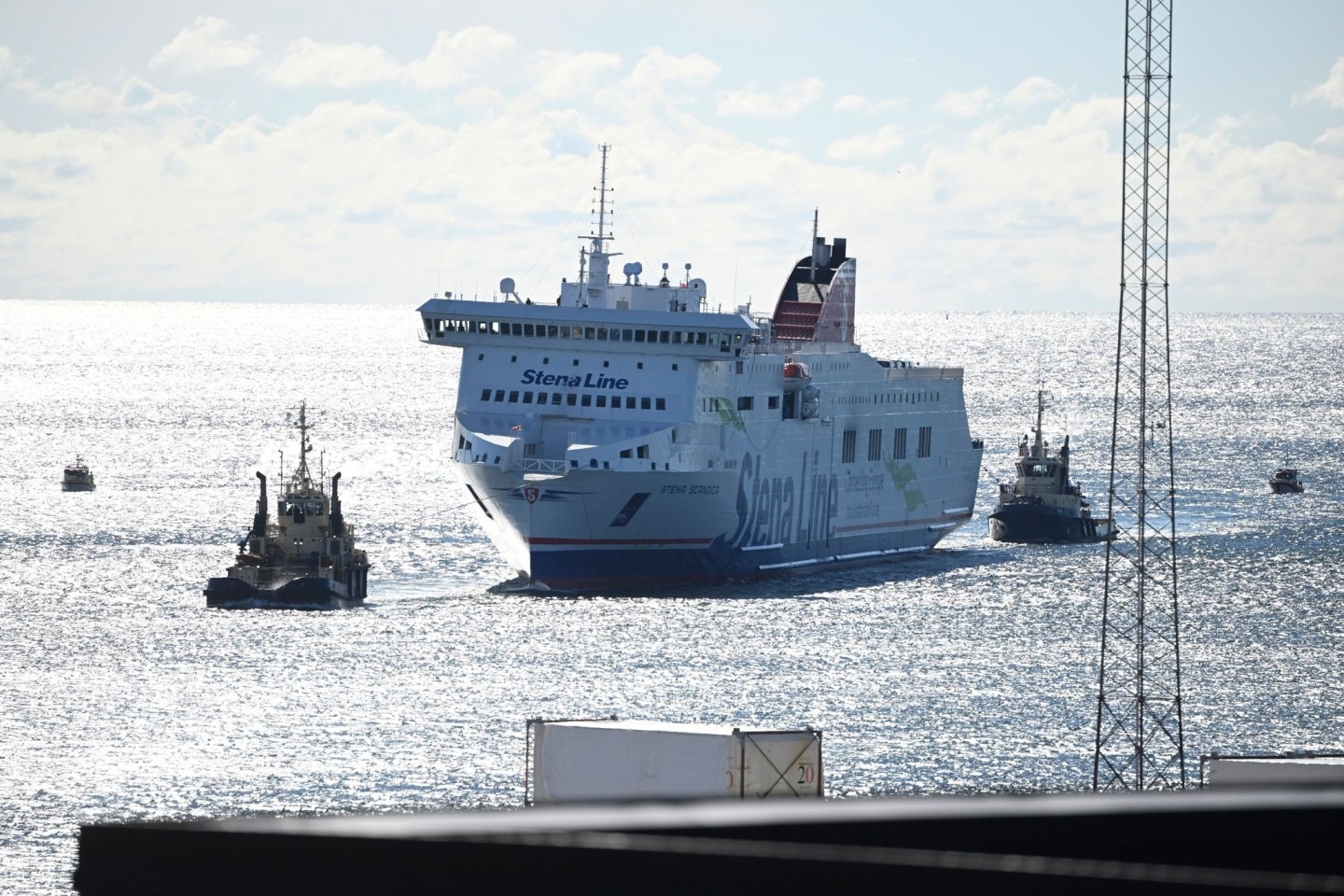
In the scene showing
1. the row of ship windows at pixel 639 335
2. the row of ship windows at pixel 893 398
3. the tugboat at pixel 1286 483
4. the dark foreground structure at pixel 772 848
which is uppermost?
the row of ship windows at pixel 639 335

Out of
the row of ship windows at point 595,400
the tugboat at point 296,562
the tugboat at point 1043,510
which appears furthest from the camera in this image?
the tugboat at point 1043,510

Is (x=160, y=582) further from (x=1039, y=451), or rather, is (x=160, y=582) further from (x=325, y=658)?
(x=1039, y=451)

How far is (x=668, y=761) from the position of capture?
3033 cm

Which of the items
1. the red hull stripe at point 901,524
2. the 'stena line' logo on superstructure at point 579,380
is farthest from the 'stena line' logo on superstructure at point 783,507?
the 'stena line' logo on superstructure at point 579,380

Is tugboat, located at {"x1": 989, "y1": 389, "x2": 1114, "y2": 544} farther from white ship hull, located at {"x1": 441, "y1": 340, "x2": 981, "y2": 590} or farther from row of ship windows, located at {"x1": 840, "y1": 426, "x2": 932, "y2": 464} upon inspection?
white ship hull, located at {"x1": 441, "y1": 340, "x2": 981, "y2": 590}

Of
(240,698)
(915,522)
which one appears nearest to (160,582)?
(240,698)

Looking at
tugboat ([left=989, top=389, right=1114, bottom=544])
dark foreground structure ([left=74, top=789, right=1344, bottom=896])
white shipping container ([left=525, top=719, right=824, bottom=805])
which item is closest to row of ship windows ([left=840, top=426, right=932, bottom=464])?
tugboat ([left=989, top=389, right=1114, bottom=544])

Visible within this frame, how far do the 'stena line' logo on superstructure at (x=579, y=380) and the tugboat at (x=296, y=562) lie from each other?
696cm

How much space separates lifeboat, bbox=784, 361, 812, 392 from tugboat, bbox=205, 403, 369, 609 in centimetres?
1553

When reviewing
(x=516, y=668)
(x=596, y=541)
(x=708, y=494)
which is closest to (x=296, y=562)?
(x=596, y=541)

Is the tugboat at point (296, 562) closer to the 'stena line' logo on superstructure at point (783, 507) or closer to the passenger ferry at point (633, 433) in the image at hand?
the passenger ferry at point (633, 433)

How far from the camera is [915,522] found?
81688 mm

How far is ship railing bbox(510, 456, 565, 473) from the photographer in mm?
61344

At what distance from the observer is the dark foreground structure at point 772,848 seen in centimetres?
489
